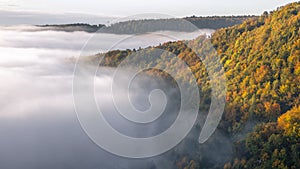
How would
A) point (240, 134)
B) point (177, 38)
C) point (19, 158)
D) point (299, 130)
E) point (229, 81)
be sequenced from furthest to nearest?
point (177, 38), point (229, 81), point (240, 134), point (299, 130), point (19, 158)

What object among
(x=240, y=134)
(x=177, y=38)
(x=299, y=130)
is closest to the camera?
(x=299, y=130)

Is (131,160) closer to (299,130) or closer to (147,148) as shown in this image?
(147,148)

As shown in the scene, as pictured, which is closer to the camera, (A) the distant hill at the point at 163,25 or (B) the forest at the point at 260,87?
(B) the forest at the point at 260,87

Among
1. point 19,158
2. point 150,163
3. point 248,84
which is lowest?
point 150,163

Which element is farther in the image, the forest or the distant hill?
the distant hill

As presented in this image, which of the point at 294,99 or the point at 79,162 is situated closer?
the point at 79,162

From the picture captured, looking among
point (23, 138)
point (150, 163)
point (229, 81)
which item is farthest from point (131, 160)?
point (229, 81)

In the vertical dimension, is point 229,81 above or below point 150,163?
above

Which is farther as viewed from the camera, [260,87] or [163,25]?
[163,25]
